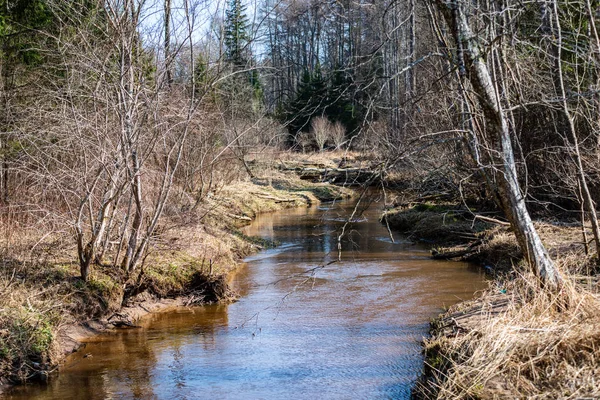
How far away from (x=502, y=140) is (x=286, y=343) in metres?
4.67

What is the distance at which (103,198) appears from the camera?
11.0 meters

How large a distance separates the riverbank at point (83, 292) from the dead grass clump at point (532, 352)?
224 cm

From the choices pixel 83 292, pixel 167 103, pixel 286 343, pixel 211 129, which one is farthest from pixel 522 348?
pixel 211 129

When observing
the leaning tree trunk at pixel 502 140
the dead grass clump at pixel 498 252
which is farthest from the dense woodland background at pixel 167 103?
the dead grass clump at pixel 498 252

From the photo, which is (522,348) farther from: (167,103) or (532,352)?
(167,103)

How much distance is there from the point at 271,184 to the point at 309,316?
899 inches

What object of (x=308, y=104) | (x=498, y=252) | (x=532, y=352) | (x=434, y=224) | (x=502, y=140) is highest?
(x=308, y=104)

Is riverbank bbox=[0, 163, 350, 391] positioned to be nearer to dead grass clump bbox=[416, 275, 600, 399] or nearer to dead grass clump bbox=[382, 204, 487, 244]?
dead grass clump bbox=[416, 275, 600, 399]

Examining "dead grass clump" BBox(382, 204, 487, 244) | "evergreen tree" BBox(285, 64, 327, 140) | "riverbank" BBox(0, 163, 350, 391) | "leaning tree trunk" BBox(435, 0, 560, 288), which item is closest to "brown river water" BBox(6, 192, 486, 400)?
"riverbank" BBox(0, 163, 350, 391)

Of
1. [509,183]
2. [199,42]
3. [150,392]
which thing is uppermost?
[199,42]

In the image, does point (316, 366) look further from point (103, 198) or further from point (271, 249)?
point (271, 249)

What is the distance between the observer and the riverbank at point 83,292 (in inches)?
334

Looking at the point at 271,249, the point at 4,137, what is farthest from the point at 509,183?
the point at 271,249

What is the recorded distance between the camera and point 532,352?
5.86 metres
